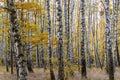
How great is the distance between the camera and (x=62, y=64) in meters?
13.9

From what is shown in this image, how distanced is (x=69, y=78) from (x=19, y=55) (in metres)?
7.16

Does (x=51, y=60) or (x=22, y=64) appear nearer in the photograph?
(x=22, y=64)

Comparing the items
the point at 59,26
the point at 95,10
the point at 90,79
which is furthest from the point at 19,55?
the point at 95,10

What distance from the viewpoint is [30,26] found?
1747 centimetres

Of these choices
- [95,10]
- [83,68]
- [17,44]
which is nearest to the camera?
[17,44]

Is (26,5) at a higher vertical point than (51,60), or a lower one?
higher

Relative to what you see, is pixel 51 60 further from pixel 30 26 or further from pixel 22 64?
pixel 22 64

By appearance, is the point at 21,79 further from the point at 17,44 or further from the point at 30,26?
the point at 30,26

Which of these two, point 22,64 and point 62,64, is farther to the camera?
point 62,64

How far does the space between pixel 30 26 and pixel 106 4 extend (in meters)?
5.70

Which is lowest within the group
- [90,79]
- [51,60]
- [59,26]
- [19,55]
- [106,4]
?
[90,79]

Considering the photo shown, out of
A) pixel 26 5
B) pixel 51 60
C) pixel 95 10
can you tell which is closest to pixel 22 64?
pixel 51 60

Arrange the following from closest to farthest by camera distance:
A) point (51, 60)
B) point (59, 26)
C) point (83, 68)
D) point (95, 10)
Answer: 1. point (59, 26)
2. point (51, 60)
3. point (83, 68)
4. point (95, 10)

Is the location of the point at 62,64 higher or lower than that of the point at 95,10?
lower
